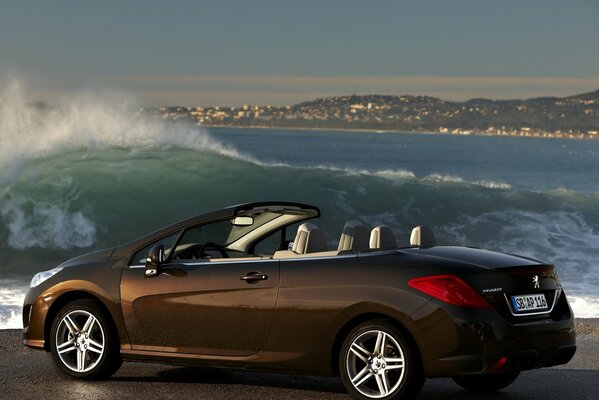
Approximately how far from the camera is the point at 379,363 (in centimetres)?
787

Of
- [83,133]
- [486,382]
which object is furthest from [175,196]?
[486,382]

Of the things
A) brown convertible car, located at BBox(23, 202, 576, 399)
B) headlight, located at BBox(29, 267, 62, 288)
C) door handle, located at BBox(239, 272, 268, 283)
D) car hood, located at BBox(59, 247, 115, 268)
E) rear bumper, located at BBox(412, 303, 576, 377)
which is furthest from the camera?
headlight, located at BBox(29, 267, 62, 288)

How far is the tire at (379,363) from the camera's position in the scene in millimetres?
7777

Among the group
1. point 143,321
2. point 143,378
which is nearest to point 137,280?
point 143,321

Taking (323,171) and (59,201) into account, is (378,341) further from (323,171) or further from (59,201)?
(323,171)

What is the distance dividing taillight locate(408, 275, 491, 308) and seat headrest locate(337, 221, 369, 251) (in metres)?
0.77

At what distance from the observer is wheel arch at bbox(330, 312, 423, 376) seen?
781 centimetres

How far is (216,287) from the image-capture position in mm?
8578

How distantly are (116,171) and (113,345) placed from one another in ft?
84.9

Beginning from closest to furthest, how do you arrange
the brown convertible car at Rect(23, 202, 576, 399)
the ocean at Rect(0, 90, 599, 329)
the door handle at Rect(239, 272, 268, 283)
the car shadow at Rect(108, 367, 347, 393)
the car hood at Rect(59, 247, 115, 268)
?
the brown convertible car at Rect(23, 202, 576, 399) → the door handle at Rect(239, 272, 268, 283) → the car shadow at Rect(108, 367, 347, 393) → the car hood at Rect(59, 247, 115, 268) → the ocean at Rect(0, 90, 599, 329)

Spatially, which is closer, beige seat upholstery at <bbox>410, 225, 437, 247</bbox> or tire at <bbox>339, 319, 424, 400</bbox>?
tire at <bbox>339, 319, 424, 400</bbox>

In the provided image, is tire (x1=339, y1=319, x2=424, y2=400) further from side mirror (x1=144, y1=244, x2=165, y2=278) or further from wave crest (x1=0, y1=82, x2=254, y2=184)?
wave crest (x1=0, y1=82, x2=254, y2=184)

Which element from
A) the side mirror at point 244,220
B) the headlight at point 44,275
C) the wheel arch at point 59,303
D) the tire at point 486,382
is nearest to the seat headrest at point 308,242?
the side mirror at point 244,220

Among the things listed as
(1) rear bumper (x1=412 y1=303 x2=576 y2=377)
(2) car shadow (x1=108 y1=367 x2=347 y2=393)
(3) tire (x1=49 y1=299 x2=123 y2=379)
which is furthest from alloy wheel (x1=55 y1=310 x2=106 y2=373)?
(1) rear bumper (x1=412 y1=303 x2=576 y2=377)
